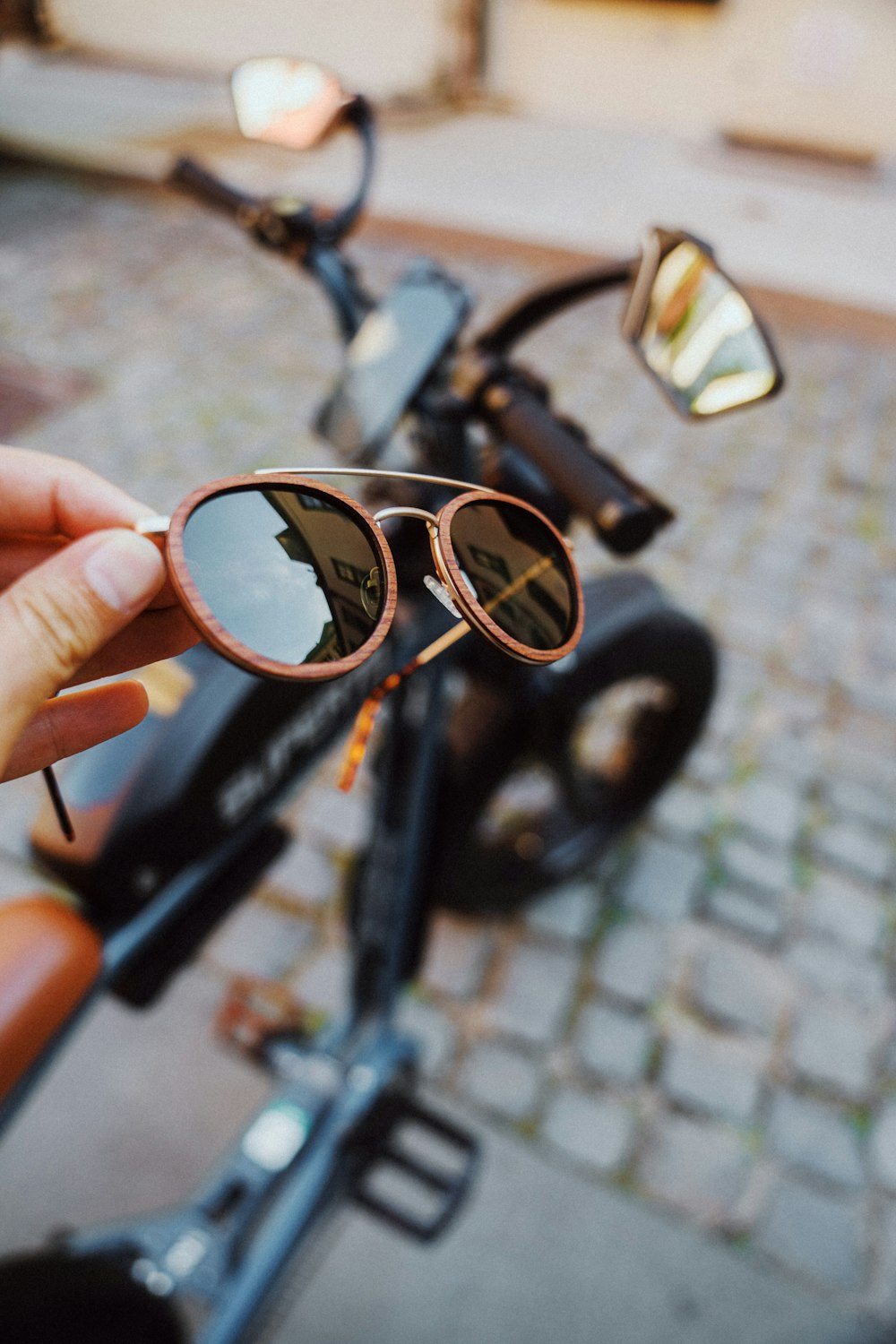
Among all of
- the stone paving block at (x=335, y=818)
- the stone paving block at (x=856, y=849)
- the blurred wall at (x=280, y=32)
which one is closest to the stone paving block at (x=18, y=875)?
the stone paving block at (x=335, y=818)

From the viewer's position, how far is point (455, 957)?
2223mm

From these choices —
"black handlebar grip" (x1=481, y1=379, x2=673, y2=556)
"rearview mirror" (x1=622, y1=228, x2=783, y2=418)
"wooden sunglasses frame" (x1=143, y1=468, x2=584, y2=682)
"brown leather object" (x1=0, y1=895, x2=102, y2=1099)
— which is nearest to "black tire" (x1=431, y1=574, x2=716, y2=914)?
"black handlebar grip" (x1=481, y1=379, x2=673, y2=556)

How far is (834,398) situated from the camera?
15.1ft

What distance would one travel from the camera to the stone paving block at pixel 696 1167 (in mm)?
1791

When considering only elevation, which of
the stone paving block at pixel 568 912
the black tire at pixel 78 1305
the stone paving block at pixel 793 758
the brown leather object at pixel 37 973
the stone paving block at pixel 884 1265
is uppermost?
the brown leather object at pixel 37 973

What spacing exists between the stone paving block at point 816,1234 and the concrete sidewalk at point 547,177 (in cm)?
531

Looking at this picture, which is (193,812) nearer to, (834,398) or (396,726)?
(396,726)

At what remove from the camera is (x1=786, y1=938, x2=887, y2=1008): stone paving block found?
6.99ft

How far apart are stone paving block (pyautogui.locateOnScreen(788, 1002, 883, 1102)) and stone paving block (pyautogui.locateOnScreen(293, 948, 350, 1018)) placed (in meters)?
1.14

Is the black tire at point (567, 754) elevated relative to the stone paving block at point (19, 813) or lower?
elevated

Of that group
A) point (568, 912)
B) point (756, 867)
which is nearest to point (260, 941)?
point (568, 912)

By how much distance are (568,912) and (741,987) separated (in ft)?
1.59

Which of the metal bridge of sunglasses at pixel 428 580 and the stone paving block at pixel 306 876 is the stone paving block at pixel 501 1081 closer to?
the stone paving block at pixel 306 876

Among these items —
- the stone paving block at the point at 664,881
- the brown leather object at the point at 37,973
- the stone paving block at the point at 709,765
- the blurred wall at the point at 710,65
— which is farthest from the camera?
the blurred wall at the point at 710,65
